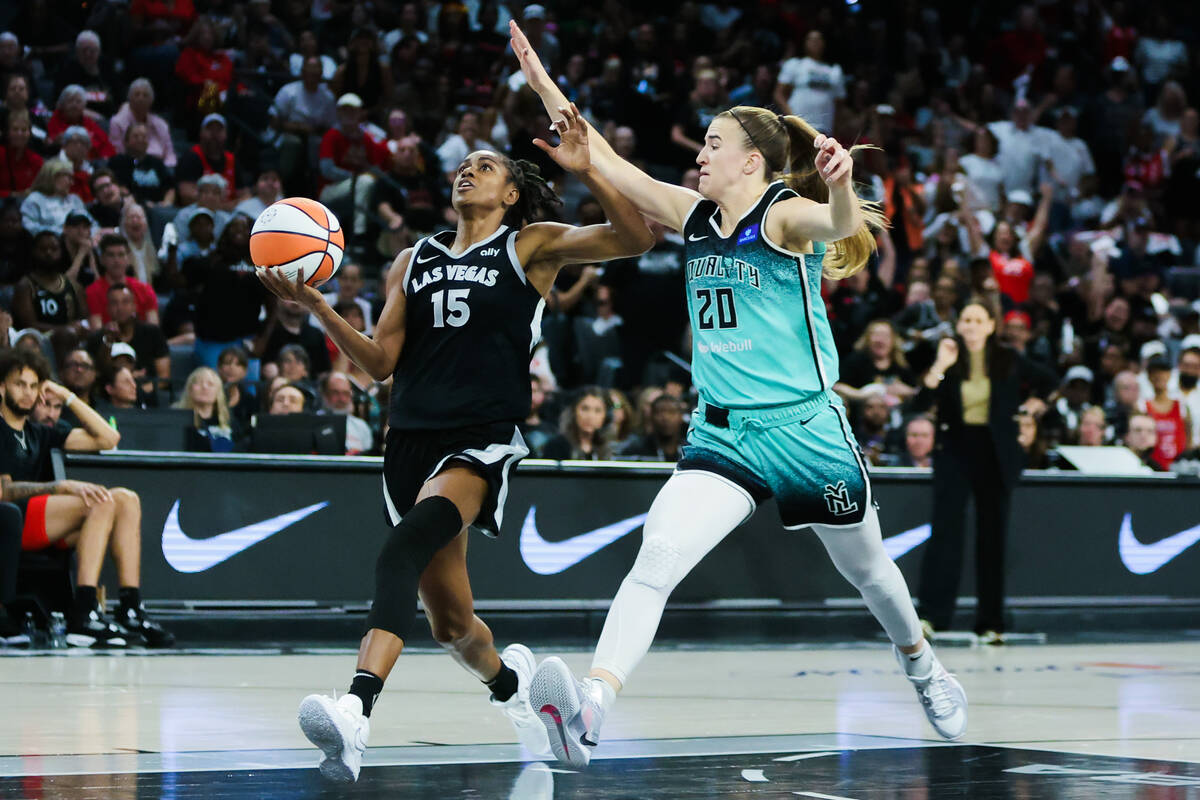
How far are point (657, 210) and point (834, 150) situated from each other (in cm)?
98

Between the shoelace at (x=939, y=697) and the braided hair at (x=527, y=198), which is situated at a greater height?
the braided hair at (x=527, y=198)

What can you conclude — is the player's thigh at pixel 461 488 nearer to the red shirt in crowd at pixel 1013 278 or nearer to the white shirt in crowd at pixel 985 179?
the red shirt in crowd at pixel 1013 278

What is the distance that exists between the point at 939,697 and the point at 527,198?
243 cm

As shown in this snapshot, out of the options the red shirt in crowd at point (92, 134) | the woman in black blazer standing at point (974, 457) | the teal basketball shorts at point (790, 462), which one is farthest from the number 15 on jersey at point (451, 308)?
the red shirt in crowd at point (92, 134)

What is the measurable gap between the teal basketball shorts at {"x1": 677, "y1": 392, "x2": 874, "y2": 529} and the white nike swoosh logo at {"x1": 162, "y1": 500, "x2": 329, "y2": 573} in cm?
534

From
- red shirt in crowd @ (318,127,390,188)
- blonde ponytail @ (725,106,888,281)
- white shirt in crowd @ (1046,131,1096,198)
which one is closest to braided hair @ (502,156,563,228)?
blonde ponytail @ (725,106,888,281)

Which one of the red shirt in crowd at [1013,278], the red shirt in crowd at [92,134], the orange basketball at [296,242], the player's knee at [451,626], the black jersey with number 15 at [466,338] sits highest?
the red shirt in crowd at [92,134]

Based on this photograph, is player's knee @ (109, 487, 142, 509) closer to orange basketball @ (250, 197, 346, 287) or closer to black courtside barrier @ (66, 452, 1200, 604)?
black courtside barrier @ (66, 452, 1200, 604)

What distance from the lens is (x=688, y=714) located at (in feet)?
24.1

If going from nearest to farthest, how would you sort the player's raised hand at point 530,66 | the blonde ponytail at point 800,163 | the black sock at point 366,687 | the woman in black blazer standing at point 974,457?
the black sock at point 366,687 → the blonde ponytail at point 800,163 → the player's raised hand at point 530,66 → the woman in black blazer standing at point 974,457

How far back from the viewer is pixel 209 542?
34.3 feet

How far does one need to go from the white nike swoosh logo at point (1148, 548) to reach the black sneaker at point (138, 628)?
284 inches

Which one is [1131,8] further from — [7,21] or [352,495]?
[352,495]

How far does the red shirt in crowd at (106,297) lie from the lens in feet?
44.4
